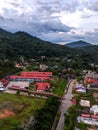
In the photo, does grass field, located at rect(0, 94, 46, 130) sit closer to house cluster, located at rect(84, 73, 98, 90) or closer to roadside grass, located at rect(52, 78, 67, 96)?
roadside grass, located at rect(52, 78, 67, 96)

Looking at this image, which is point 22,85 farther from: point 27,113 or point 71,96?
point 27,113

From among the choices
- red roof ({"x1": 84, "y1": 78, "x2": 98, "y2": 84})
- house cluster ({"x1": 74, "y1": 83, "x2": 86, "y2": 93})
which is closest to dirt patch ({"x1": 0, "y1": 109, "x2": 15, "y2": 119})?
house cluster ({"x1": 74, "y1": 83, "x2": 86, "y2": 93})

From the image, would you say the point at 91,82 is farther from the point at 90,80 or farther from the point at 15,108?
the point at 15,108

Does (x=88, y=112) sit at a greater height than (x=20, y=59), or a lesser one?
lesser

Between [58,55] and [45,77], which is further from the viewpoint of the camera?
[58,55]

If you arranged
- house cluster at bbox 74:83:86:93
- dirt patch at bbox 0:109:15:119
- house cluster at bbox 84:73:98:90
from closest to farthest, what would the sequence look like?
dirt patch at bbox 0:109:15:119 < house cluster at bbox 74:83:86:93 < house cluster at bbox 84:73:98:90

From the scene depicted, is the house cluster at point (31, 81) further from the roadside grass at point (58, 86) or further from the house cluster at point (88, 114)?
the house cluster at point (88, 114)

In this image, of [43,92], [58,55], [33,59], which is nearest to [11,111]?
[43,92]
